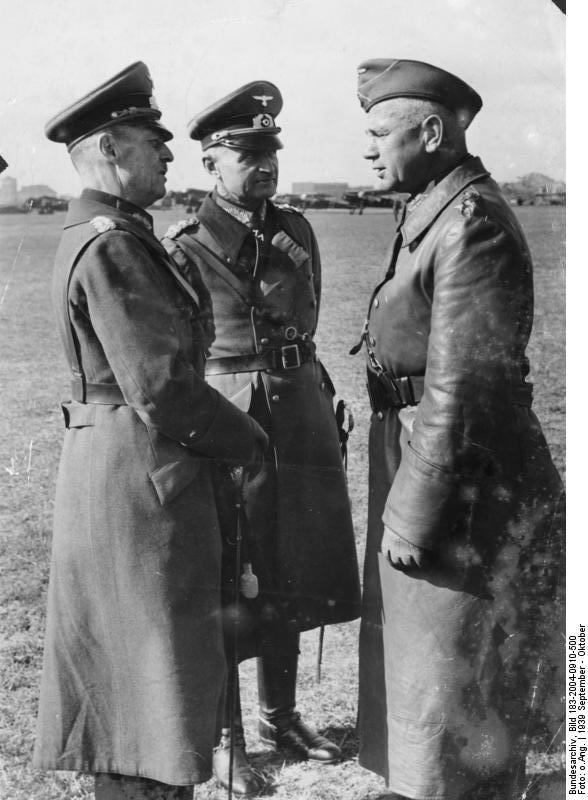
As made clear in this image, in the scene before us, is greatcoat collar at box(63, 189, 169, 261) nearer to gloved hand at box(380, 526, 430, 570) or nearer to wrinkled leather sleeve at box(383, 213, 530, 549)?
wrinkled leather sleeve at box(383, 213, 530, 549)

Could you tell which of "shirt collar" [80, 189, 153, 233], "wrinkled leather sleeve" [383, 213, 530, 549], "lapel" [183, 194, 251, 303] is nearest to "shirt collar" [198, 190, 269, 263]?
"lapel" [183, 194, 251, 303]

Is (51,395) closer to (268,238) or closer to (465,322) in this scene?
(268,238)

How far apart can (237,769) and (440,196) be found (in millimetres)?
2371

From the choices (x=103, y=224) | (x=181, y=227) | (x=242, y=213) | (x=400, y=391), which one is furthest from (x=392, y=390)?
(x=181, y=227)

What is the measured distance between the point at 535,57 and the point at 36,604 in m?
3.73

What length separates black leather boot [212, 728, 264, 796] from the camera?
3.61m

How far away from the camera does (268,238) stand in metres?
3.77

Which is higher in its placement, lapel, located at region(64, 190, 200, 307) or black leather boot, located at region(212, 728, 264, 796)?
lapel, located at region(64, 190, 200, 307)

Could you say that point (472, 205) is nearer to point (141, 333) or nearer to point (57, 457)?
point (141, 333)

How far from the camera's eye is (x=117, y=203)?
2.90 meters

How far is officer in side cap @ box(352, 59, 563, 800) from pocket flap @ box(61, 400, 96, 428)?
95 centimetres
